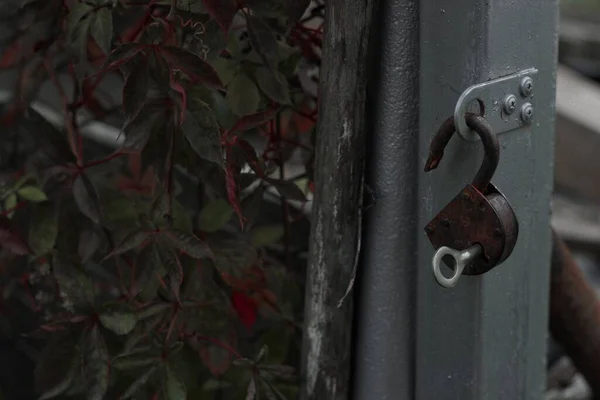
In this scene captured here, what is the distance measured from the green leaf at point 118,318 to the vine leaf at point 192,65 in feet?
1.33

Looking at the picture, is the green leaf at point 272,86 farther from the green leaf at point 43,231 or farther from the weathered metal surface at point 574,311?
the weathered metal surface at point 574,311

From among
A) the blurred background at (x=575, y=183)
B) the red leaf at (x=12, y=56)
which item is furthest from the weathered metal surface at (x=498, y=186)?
the blurred background at (x=575, y=183)

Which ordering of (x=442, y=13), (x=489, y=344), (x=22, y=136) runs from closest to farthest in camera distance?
(x=442, y=13)
(x=489, y=344)
(x=22, y=136)

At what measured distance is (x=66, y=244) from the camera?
176 centimetres

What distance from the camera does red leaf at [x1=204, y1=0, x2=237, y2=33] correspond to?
1472 mm

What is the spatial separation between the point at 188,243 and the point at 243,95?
10.8 inches

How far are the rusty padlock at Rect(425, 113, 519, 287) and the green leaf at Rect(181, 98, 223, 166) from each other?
33 cm

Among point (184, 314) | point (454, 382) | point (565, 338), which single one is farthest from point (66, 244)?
point (565, 338)

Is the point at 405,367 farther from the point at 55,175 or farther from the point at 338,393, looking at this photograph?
the point at 55,175

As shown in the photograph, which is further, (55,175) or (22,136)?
(22,136)

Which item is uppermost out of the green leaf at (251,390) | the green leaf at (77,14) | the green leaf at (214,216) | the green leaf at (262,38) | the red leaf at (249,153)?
the green leaf at (77,14)

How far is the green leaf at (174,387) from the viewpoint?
1.65m

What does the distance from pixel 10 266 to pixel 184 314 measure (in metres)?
0.40

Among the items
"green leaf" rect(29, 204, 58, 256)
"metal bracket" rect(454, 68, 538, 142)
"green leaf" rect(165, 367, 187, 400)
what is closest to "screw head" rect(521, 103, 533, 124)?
"metal bracket" rect(454, 68, 538, 142)
